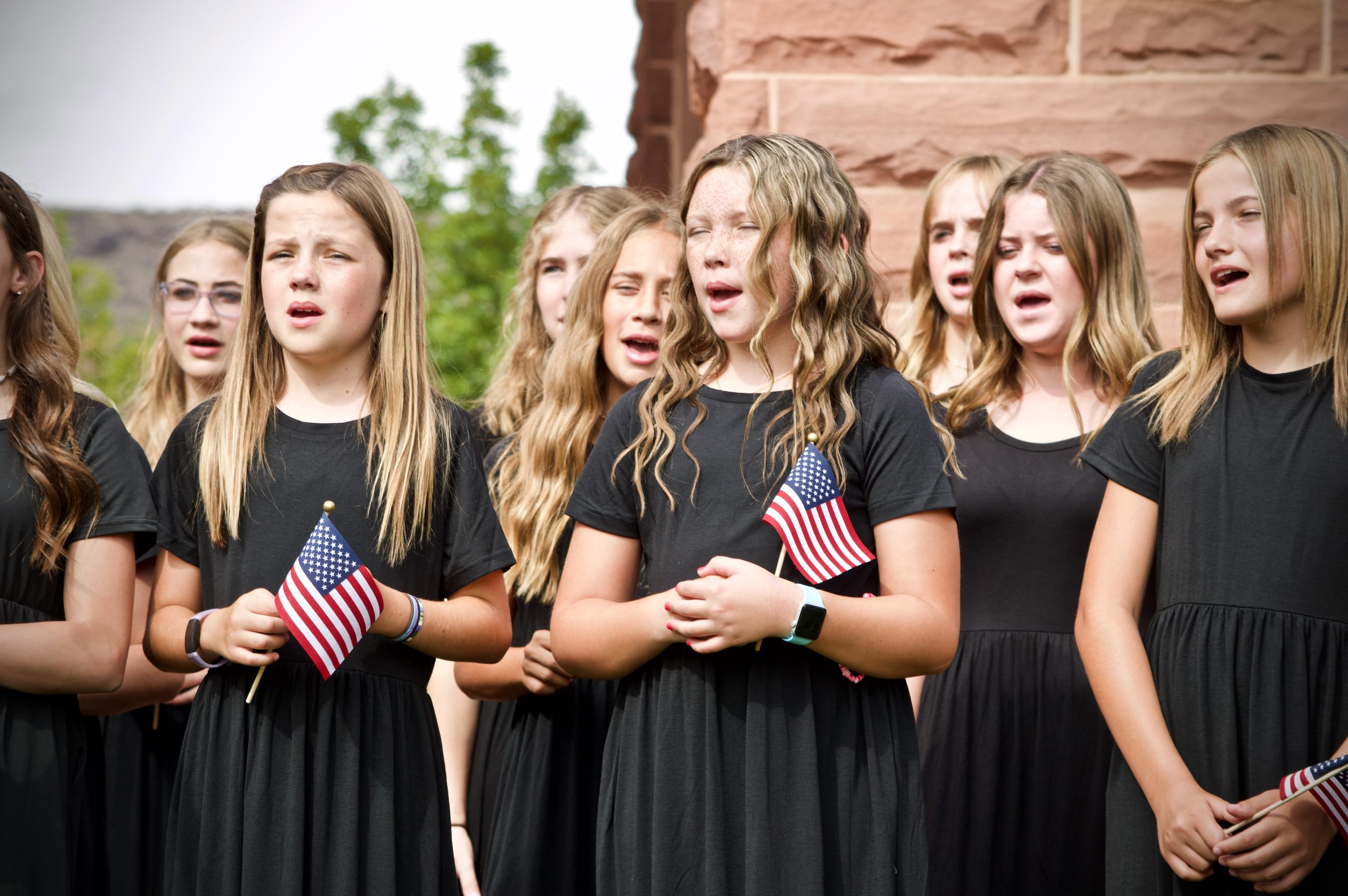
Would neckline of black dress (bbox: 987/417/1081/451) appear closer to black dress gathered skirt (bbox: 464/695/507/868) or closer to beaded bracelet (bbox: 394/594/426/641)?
black dress gathered skirt (bbox: 464/695/507/868)

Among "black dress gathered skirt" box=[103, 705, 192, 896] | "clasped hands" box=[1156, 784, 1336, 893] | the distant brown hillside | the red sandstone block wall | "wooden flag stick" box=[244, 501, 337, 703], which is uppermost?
the distant brown hillside

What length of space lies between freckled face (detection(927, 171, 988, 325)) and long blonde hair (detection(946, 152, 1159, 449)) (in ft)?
1.16

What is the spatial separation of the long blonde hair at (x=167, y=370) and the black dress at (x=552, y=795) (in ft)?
6.47

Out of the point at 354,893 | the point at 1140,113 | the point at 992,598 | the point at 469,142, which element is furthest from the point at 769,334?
the point at 469,142

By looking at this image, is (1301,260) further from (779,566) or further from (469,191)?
(469,191)

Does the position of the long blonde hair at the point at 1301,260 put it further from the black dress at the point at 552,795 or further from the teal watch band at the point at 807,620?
the black dress at the point at 552,795

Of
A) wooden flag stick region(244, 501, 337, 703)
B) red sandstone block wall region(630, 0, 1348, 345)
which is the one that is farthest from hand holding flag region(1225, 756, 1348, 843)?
red sandstone block wall region(630, 0, 1348, 345)

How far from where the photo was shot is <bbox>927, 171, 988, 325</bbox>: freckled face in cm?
437

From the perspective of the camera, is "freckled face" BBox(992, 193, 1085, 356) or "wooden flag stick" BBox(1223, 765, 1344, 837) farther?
"freckled face" BBox(992, 193, 1085, 356)

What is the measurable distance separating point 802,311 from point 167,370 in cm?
291

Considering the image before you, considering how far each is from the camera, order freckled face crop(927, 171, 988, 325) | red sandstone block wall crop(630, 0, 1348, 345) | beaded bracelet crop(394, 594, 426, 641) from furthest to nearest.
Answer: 1. red sandstone block wall crop(630, 0, 1348, 345)
2. freckled face crop(927, 171, 988, 325)
3. beaded bracelet crop(394, 594, 426, 641)

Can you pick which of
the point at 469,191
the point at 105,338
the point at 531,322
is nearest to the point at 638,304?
the point at 531,322

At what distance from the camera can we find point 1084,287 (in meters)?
3.88

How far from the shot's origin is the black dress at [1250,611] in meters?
2.80
